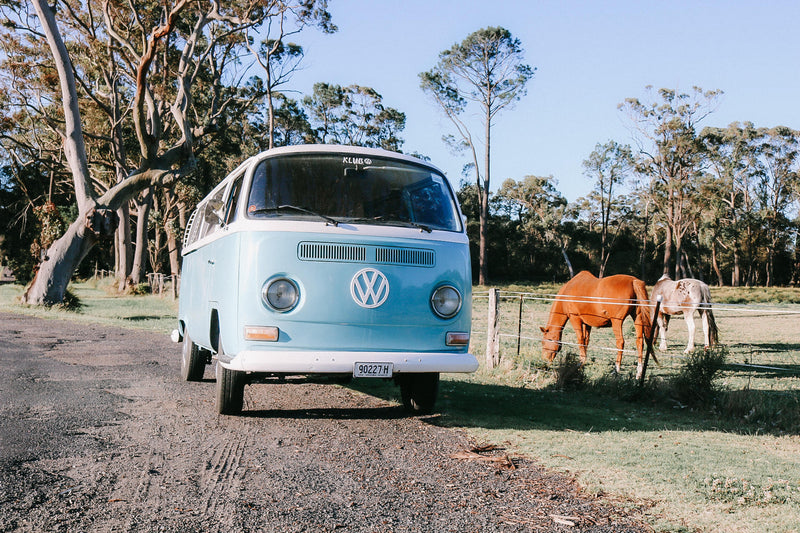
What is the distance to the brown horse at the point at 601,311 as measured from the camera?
484 inches

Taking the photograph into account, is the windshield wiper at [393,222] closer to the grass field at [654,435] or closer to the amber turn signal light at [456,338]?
the amber turn signal light at [456,338]

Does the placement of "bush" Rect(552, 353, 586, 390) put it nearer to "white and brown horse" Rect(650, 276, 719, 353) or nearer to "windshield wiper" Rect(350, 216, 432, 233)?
"windshield wiper" Rect(350, 216, 432, 233)

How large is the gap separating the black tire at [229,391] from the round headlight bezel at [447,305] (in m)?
1.89

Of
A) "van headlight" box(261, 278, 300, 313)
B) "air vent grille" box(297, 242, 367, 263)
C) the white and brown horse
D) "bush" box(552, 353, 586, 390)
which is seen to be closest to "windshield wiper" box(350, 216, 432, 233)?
"air vent grille" box(297, 242, 367, 263)

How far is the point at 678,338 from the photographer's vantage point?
19.3 meters

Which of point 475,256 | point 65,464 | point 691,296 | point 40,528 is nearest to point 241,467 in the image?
point 65,464

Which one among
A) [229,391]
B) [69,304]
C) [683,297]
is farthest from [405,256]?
[69,304]

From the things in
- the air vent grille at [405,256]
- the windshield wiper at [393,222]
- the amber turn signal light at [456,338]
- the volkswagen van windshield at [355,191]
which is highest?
the volkswagen van windshield at [355,191]

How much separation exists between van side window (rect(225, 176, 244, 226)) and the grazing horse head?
6.14 meters

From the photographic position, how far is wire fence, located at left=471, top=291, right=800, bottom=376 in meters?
11.6

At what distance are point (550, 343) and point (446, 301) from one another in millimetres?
6321

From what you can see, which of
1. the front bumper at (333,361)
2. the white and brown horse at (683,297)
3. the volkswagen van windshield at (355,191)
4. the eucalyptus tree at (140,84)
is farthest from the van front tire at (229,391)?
the eucalyptus tree at (140,84)

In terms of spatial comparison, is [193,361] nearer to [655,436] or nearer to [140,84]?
[655,436]

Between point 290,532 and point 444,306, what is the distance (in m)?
2.98
